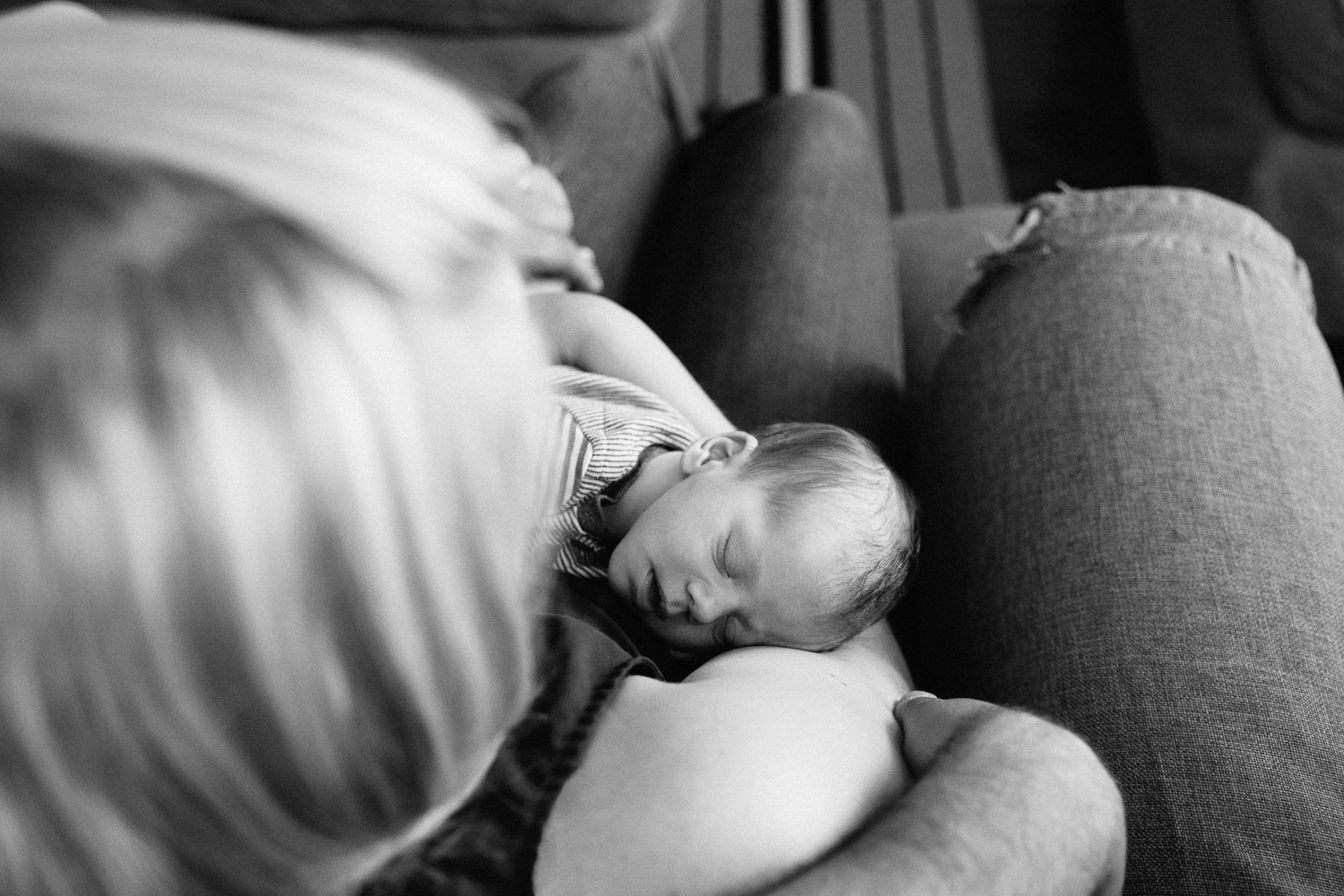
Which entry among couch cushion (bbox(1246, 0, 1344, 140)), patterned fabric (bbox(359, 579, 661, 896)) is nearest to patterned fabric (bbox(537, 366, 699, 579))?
patterned fabric (bbox(359, 579, 661, 896))

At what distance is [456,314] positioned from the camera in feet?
1.25

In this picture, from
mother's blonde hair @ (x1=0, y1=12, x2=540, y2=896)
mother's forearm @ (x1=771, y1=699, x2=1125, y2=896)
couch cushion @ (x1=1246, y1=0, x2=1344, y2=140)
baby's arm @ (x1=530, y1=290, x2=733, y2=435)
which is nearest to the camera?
mother's blonde hair @ (x1=0, y1=12, x2=540, y2=896)

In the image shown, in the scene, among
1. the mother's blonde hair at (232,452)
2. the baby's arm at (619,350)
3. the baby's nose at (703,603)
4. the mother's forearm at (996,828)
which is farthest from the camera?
the baby's arm at (619,350)

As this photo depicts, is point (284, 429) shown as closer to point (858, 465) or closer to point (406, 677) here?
point (406, 677)

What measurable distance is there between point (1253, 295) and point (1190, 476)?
0.22m

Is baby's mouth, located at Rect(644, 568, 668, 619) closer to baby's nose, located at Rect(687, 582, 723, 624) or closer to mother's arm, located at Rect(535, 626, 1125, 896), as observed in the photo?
baby's nose, located at Rect(687, 582, 723, 624)

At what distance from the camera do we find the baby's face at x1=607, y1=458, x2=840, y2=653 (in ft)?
2.75

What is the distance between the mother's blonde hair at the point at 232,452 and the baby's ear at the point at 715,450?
50 centimetres

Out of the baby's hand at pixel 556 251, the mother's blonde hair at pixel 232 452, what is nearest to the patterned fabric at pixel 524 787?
the mother's blonde hair at pixel 232 452

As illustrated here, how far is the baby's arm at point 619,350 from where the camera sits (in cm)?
A: 99

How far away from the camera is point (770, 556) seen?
0.85 m

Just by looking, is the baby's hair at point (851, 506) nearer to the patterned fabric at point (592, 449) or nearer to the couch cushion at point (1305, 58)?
the patterned fabric at point (592, 449)

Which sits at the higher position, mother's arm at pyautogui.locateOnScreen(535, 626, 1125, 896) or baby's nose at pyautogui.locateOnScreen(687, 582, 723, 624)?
mother's arm at pyautogui.locateOnScreen(535, 626, 1125, 896)

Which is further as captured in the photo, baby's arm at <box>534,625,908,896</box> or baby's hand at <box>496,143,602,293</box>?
baby's hand at <box>496,143,602,293</box>
